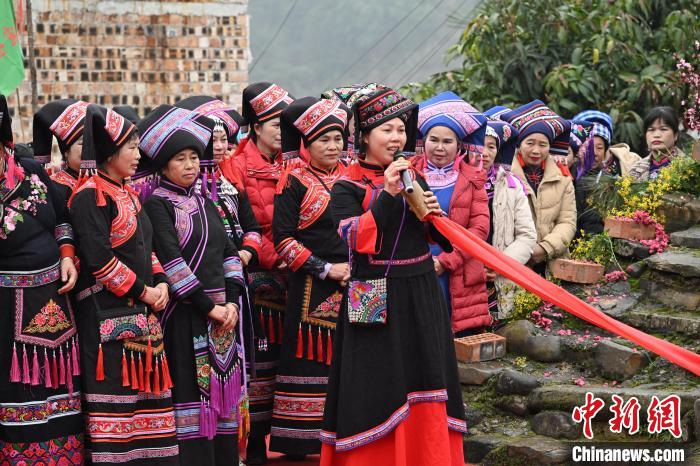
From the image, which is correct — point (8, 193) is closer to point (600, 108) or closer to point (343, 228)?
point (343, 228)

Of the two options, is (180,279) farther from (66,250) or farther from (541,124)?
(541,124)

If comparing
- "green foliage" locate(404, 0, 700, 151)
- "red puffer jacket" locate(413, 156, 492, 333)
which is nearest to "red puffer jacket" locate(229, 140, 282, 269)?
"red puffer jacket" locate(413, 156, 492, 333)

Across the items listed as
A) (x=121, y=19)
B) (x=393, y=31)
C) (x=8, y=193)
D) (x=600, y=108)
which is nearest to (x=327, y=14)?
(x=393, y=31)

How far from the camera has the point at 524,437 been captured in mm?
5672

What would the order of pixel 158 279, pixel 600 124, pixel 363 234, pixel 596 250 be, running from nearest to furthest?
1. pixel 363 234
2. pixel 158 279
3. pixel 596 250
4. pixel 600 124

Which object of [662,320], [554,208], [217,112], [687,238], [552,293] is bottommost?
[662,320]

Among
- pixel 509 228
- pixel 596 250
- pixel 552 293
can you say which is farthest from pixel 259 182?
pixel 596 250

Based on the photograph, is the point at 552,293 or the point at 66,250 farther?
the point at 66,250

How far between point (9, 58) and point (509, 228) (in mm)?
4514

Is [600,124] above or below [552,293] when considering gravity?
above

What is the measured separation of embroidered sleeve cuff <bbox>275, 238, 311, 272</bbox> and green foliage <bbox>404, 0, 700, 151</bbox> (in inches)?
216

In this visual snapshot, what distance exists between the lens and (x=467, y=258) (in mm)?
6188

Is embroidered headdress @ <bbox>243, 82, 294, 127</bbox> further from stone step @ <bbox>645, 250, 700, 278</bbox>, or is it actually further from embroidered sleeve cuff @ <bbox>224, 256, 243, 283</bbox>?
stone step @ <bbox>645, 250, 700, 278</bbox>

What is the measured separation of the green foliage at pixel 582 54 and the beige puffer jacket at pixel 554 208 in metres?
3.49
